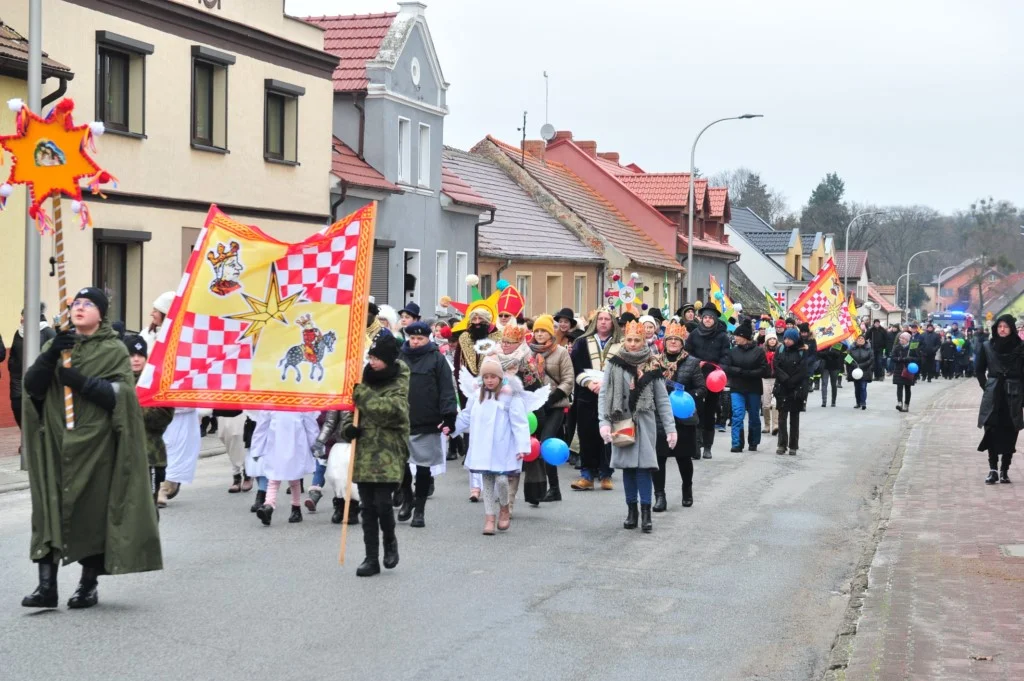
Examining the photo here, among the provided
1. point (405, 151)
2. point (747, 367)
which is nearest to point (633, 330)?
point (747, 367)

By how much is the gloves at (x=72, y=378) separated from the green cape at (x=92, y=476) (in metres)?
0.10

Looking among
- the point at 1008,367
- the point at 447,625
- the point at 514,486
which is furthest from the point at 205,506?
the point at 1008,367

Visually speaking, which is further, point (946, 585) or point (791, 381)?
point (791, 381)

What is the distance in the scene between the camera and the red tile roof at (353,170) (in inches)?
1126

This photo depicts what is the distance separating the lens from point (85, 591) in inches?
314

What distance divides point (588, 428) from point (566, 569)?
4.51m

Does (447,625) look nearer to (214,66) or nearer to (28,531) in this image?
(28,531)

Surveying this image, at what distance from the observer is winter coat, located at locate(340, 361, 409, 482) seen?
930cm

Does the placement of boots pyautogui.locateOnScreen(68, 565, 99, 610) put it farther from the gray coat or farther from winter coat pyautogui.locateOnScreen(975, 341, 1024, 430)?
winter coat pyautogui.locateOnScreen(975, 341, 1024, 430)

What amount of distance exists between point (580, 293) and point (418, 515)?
32786 mm

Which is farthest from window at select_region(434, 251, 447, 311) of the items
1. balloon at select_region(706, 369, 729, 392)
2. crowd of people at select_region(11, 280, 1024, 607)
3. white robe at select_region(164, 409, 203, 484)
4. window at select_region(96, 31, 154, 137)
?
white robe at select_region(164, 409, 203, 484)

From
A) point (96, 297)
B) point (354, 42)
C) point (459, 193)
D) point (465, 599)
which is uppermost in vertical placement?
point (354, 42)

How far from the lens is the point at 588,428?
1415 centimetres

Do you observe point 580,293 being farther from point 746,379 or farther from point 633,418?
point 633,418
